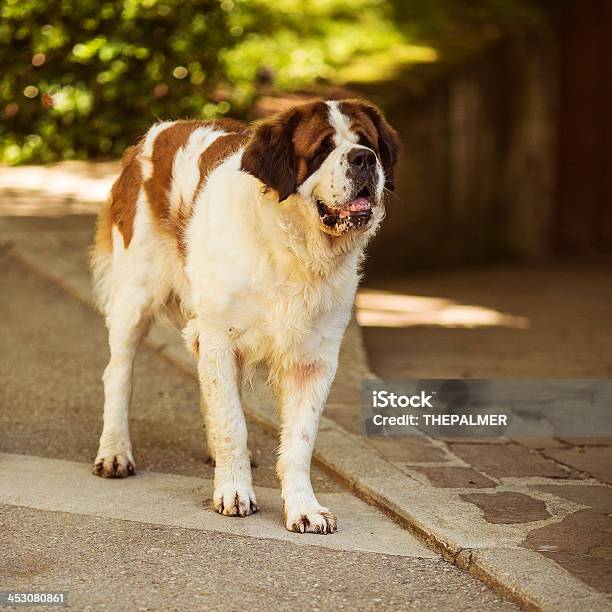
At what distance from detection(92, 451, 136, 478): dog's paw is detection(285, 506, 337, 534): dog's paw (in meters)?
0.95

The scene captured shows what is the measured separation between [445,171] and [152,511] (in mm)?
8271

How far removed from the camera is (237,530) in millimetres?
4844

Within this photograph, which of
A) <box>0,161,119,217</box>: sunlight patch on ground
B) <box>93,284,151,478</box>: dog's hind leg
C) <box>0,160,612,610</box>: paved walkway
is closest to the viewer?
<box>0,160,612,610</box>: paved walkway

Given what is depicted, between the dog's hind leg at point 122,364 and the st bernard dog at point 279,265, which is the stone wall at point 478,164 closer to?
the dog's hind leg at point 122,364

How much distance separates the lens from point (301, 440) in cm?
505

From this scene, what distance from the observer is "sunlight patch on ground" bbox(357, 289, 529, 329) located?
9.98 m

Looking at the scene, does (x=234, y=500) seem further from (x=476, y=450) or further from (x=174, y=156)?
(x=174, y=156)

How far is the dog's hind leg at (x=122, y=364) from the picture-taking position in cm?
556

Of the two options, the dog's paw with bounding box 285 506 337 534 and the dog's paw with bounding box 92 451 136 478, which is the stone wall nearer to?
the dog's paw with bounding box 92 451 136 478

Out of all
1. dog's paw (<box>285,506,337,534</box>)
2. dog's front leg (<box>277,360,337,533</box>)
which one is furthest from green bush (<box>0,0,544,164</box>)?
dog's paw (<box>285,506,337,534</box>)

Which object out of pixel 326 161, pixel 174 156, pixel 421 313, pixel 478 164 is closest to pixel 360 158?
pixel 326 161

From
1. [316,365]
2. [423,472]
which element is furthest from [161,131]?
[423,472]

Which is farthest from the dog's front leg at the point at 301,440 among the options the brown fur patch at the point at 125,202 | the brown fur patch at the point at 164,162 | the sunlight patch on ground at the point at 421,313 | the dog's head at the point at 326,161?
the sunlight patch on ground at the point at 421,313

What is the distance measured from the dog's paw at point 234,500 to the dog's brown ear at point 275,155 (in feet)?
3.71
